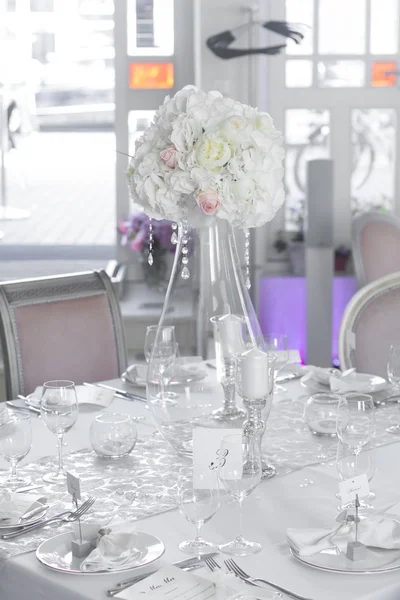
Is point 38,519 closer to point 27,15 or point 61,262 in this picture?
point 61,262

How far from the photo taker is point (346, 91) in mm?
4395

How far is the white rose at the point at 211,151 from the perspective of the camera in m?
1.54

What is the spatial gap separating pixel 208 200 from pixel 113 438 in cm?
48

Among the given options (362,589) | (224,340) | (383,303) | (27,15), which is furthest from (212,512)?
(27,15)

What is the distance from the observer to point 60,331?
8.25ft

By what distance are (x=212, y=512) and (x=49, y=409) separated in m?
0.49

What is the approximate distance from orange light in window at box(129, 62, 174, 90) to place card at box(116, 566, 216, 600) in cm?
357

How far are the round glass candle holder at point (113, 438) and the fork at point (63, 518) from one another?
0.24m

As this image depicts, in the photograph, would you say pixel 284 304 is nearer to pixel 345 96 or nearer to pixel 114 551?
pixel 345 96

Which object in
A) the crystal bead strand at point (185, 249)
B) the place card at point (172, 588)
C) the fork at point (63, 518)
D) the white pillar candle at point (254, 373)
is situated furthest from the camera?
the crystal bead strand at point (185, 249)

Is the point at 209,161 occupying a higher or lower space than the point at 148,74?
lower

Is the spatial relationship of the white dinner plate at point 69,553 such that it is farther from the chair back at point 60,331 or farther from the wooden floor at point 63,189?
the wooden floor at point 63,189
